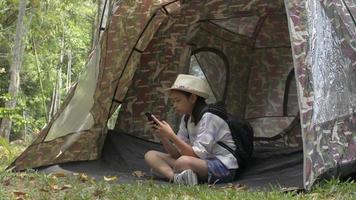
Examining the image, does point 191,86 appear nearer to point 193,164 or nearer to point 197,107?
point 197,107

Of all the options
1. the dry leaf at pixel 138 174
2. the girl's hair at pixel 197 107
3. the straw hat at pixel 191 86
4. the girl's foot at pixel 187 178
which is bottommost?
the dry leaf at pixel 138 174

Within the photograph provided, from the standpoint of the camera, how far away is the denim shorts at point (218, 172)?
14.8 feet

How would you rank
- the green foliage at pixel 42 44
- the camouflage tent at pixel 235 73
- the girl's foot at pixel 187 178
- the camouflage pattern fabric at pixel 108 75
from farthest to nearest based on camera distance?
the green foliage at pixel 42 44 < the camouflage pattern fabric at pixel 108 75 < the girl's foot at pixel 187 178 < the camouflage tent at pixel 235 73

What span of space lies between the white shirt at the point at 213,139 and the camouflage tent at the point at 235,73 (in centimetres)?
64

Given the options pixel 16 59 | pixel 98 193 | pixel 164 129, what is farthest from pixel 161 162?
pixel 16 59

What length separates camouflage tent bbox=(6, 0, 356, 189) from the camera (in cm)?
407

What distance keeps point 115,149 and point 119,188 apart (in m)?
1.64

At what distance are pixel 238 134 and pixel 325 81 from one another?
0.95 m

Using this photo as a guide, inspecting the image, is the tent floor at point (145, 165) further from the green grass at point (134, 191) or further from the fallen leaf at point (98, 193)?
the fallen leaf at point (98, 193)

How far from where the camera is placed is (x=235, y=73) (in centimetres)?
658

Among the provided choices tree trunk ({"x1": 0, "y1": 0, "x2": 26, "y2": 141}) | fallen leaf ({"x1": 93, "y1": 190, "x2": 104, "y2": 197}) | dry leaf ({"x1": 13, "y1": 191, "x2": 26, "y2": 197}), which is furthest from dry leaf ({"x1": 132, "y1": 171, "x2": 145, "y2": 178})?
tree trunk ({"x1": 0, "y1": 0, "x2": 26, "y2": 141})

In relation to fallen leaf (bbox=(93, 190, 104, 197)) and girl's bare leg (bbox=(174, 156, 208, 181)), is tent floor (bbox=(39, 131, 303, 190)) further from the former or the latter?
fallen leaf (bbox=(93, 190, 104, 197))

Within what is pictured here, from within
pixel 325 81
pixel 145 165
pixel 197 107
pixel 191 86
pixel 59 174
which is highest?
pixel 325 81

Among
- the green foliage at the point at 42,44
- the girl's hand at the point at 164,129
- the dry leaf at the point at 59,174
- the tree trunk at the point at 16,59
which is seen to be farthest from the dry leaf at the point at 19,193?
the green foliage at the point at 42,44
